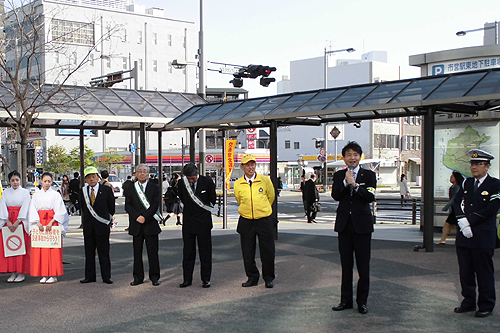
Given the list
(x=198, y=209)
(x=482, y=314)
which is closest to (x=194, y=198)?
(x=198, y=209)

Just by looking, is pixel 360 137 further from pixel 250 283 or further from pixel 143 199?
pixel 143 199

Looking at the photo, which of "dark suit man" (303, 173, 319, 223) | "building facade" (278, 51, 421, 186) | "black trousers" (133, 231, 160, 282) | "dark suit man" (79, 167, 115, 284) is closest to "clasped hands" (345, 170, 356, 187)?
"black trousers" (133, 231, 160, 282)

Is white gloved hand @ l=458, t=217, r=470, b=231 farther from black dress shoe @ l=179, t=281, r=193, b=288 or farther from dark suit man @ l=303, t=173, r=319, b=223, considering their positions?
dark suit man @ l=303, t=173, r=319, b=223

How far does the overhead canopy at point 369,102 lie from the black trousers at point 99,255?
5.10 metres

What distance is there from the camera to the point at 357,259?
21.6ft

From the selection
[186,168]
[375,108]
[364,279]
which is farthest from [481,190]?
[375,108]

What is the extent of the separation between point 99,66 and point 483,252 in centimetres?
6477

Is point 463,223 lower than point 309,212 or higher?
higher

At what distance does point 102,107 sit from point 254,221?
9.13 metres

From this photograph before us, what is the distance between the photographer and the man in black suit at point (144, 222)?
8281 mm

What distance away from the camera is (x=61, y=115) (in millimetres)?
14531

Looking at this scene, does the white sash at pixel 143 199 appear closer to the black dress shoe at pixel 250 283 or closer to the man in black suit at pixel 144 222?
the man in black suit at pixel 144 222

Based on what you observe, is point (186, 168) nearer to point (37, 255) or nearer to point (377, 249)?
point (37, 255)

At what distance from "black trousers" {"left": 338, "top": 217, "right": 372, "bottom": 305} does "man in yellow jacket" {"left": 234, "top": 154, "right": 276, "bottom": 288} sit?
1649 mm
